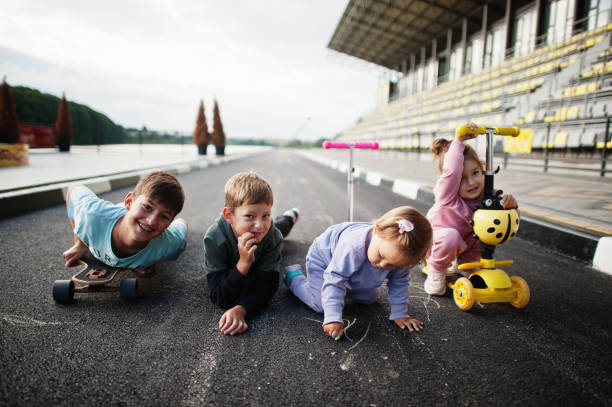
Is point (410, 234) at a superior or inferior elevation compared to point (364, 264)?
superior

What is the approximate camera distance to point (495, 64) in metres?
19.7

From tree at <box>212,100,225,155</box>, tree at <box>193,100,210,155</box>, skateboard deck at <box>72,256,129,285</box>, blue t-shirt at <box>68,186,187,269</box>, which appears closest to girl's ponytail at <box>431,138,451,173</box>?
blue t-shirt at <box>68,186,187,269</box>

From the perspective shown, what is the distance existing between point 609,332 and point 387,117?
1090 inches

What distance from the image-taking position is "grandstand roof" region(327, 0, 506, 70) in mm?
20922

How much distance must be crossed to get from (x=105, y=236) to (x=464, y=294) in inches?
89.5

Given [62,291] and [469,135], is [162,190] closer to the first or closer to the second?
[62,291]

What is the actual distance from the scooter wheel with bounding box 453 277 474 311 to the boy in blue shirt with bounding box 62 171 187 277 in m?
1.82

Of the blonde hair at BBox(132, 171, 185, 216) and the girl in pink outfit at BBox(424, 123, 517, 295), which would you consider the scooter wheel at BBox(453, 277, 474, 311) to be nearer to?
the girl in pink outfit at BBox(424, 123, 517, 295)

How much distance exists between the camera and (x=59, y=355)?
4.01 feet

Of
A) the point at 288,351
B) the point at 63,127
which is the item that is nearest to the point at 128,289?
the point at 288,351

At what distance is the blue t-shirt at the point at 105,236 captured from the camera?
1.92 metres

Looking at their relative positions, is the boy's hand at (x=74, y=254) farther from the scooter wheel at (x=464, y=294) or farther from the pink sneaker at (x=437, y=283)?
the scooter wheel at (x=464, y=294)

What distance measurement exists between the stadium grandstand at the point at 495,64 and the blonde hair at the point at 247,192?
8199 millimetres

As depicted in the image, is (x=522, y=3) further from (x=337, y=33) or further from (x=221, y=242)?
(x=221, y=242)
